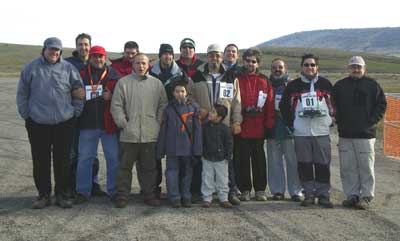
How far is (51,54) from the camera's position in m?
6.02

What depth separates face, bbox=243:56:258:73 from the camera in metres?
6.71

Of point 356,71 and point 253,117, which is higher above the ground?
point 356,71

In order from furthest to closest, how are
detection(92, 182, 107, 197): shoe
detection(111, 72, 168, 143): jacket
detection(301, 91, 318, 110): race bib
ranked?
detection(92, 182, 107, 197): shoe < detection(301, 91, 318, 110): race bib < detection(111, 72, 168, 143): jacket

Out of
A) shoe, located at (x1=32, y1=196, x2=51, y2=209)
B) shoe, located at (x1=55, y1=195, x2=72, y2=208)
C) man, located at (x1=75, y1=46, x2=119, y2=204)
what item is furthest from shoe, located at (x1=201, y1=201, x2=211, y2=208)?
shoe, located at (x1=32, y1=196, x2=51, y2=209)

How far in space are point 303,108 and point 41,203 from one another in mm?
3879

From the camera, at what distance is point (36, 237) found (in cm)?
512

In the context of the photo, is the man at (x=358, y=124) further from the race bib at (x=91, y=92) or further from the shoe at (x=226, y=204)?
the race bib at (x=91, y=92)

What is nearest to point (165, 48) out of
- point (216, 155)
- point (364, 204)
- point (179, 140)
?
point (179, 140)

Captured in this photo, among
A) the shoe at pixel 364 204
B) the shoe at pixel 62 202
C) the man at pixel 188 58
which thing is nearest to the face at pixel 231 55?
the man at pixel 188 58

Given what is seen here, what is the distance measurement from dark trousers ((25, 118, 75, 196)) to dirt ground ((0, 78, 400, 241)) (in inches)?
14.1

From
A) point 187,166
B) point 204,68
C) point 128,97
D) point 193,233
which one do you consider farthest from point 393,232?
point 128,97

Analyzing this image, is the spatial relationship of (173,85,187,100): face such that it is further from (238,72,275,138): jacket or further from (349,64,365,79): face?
(349,64,365,79): face

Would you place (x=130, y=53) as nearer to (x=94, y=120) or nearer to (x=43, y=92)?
(x=94, y=120)

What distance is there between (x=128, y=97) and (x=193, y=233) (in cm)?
212
